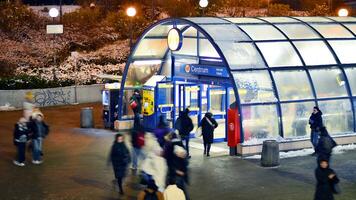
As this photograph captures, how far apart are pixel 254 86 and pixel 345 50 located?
14.8 feet

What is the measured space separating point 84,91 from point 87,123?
1028 cm

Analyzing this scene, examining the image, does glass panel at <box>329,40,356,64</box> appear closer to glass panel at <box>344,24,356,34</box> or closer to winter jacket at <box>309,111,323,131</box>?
glass panel at <box>344,24,356,34</box>

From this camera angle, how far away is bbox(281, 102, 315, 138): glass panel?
2080cm

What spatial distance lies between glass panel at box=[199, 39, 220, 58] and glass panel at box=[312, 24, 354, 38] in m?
3.94

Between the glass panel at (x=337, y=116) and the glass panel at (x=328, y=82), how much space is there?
0.99 feet

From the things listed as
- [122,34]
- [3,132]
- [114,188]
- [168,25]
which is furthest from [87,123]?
[122,34]

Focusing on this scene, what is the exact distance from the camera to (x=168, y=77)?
2511 centimetres

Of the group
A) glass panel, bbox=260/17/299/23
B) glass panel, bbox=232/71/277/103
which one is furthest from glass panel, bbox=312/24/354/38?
glass panel, bbox=232/71/277/103

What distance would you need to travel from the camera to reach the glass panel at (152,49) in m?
25.6

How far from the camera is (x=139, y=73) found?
25.9 meters

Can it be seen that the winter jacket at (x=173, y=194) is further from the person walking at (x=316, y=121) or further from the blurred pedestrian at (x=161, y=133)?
the person walking at (x=316, y=121)

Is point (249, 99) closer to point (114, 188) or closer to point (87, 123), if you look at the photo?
point (114, 188)

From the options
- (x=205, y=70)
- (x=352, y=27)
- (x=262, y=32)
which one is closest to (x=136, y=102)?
(x=205, y=70)

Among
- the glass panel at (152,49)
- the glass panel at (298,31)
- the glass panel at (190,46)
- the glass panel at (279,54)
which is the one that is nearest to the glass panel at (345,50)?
the glass panel at (298,31)
